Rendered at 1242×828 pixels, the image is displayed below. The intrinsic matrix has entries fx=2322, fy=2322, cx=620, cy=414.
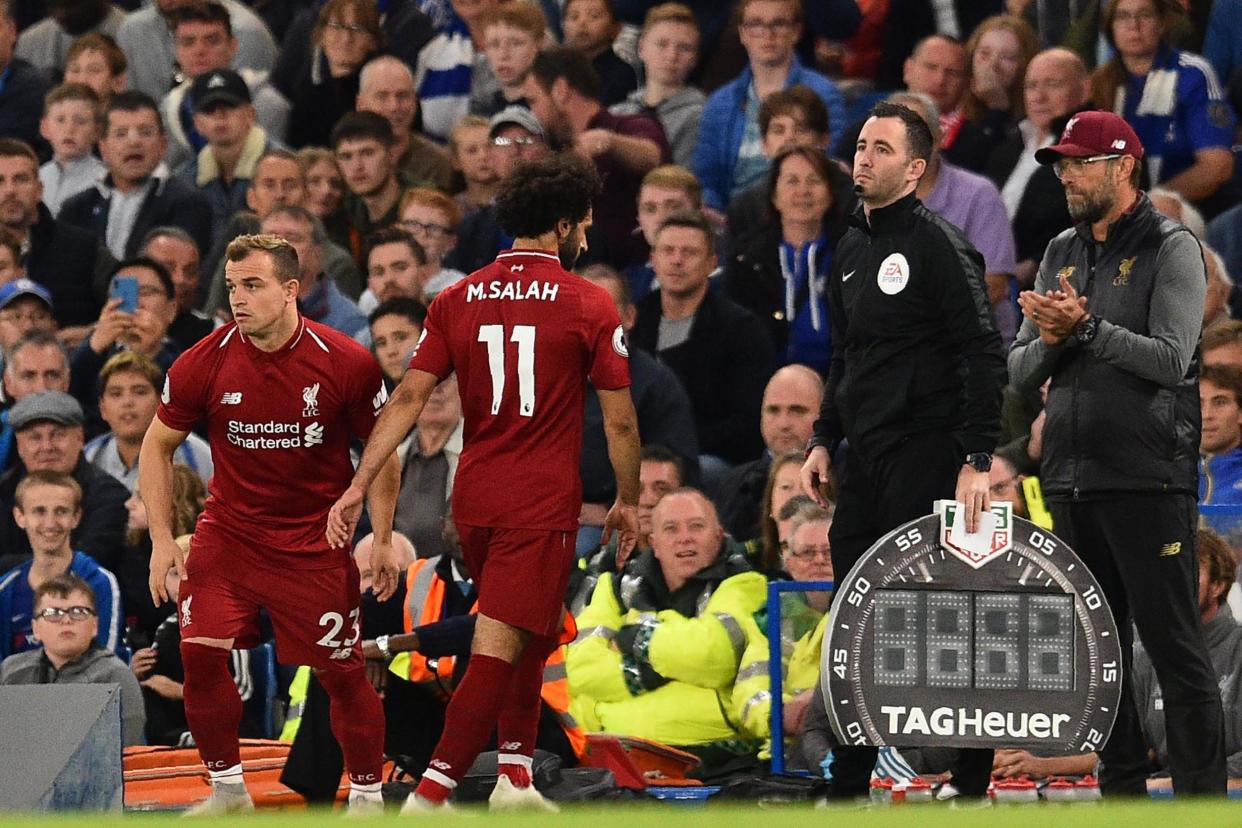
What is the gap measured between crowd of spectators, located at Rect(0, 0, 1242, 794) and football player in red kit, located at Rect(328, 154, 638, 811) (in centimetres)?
39

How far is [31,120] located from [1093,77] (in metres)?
6.46

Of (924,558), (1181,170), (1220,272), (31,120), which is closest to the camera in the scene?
(924,558)

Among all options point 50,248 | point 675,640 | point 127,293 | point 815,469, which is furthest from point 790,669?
point 50,248

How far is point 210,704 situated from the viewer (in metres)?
7.61

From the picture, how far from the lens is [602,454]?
10703 millimetres

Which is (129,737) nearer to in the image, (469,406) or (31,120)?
(469,406)

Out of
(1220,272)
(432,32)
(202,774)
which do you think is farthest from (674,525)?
(432,32)

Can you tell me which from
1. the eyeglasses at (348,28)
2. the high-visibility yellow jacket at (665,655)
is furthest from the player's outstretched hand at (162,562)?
the eyeglasses at (348,28)

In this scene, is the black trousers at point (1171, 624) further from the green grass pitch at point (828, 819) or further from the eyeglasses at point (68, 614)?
the eyeglasses at point (68, 614)

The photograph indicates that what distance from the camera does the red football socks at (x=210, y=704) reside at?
7613 millimetres

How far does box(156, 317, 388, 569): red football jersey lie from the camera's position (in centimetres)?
770

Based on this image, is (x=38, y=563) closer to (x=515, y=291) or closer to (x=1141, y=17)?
(x=515, y=291)

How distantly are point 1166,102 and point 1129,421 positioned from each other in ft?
15.6

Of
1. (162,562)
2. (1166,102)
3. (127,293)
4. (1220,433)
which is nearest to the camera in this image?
(162,562)
